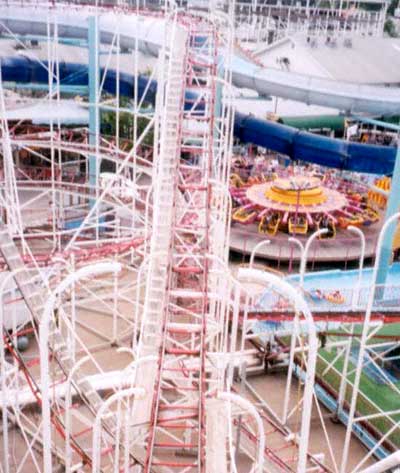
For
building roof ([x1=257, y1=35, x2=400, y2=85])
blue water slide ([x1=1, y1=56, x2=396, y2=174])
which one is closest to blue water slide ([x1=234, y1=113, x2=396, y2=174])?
blue water slide ([x1=1, y1=56, x2=396, y2=174])

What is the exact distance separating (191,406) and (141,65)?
2250 centimetres

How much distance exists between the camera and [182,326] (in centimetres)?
764

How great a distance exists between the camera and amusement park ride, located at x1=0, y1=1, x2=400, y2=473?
6.75 metres

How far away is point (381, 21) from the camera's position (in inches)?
1618

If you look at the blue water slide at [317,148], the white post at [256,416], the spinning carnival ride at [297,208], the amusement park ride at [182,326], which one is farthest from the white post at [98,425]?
the blue water slide at [317,148]

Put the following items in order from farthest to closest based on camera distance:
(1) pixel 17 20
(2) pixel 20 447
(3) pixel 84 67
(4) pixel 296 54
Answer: (4) pixel 296 54 → (3) pixel 84 67 → (1) pixel 17 20 → (2) pixel 20 447

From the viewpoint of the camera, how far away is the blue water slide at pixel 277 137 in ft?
54.2

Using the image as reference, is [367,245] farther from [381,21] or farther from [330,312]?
[381,21]

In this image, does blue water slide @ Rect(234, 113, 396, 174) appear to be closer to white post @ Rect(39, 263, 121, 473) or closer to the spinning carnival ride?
the spinning carnival ride

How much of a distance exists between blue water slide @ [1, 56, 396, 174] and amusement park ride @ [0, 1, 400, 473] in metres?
0.77

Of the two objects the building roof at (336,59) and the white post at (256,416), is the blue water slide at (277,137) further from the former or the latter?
the building roof at (336,59)

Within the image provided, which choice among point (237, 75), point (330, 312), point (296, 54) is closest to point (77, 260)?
point (330, 312)

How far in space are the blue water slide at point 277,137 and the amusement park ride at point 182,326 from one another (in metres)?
0.77

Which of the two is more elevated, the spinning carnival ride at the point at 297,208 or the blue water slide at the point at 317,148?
the blue water slide at the point at 317,148
